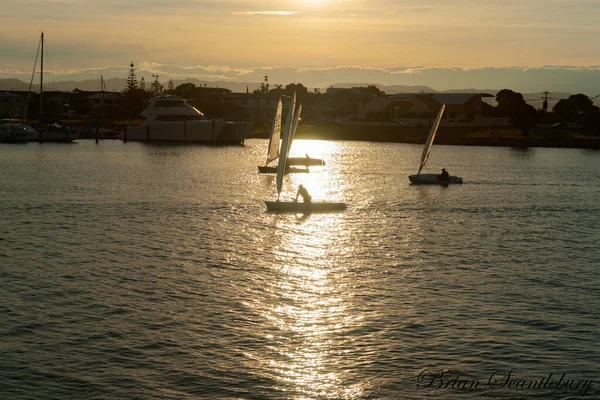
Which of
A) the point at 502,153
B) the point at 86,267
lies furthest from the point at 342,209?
the point at 502,153

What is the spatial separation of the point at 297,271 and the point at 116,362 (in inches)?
630

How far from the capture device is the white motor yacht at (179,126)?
18425cm

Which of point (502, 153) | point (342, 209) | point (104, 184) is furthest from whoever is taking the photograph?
Answer: point (502, 153)

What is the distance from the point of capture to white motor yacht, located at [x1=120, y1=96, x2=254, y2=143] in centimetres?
18425

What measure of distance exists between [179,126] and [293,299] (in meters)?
156

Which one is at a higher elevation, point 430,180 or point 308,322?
point 430,180

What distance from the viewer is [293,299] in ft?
111

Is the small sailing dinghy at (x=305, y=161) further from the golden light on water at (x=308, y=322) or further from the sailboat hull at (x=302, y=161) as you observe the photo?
the golden light on water at (x=308, y=322)

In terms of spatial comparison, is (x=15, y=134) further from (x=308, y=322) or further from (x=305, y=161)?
(x=308, y=322)

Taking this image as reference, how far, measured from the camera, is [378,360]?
25859mm

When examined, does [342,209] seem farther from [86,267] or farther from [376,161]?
[376,161]
